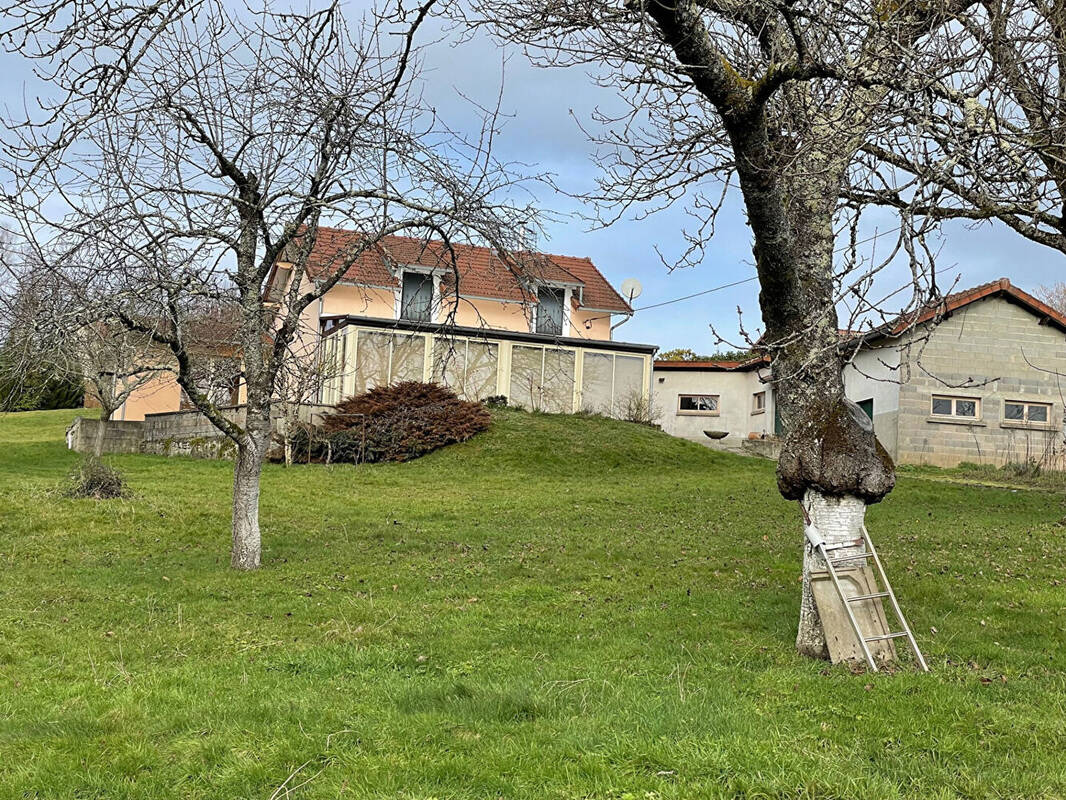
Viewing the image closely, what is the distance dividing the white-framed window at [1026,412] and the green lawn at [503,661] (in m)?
11.8

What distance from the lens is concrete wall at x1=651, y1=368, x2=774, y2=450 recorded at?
32.7 metres

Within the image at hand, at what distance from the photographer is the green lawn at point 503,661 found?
13.7ft

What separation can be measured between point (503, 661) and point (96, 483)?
37.3ft

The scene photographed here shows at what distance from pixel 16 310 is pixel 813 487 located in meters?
6.92

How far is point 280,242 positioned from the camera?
963 cm

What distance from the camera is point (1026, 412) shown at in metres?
24.9

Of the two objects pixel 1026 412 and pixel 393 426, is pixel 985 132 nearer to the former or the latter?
pixel 393 426

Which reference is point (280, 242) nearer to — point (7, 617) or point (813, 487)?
point (7, 617)

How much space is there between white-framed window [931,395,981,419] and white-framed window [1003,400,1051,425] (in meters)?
0.82

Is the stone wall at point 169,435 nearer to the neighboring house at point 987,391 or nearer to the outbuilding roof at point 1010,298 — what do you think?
the neighboring house at point 987,391

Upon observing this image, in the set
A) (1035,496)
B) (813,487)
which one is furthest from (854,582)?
(1035,496)

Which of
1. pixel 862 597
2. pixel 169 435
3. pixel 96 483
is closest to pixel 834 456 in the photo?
pixel 862 597

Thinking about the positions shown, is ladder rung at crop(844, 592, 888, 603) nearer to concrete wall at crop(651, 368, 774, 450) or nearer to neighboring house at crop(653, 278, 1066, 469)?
neighboring house at crop(653, 278, 1066, 469)

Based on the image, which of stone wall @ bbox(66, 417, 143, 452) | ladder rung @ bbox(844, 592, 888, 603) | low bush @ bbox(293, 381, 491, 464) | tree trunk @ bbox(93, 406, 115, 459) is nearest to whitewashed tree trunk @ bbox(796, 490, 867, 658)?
ladder rung @ bbox(844, 592, 888, 603)
